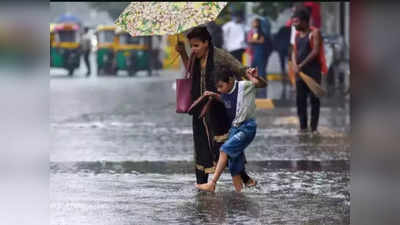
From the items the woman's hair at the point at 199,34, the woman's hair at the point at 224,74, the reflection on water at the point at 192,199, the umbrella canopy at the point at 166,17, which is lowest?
the reflection on water at the point at 192,199

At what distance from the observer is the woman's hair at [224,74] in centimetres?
912

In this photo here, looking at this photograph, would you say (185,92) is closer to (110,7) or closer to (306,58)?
(306,58)

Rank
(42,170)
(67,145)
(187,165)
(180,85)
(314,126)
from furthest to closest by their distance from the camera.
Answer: (314,126), (67,145), (187,165), (180,85), (42,170)

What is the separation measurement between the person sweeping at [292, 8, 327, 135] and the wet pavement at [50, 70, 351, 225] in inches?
22.1

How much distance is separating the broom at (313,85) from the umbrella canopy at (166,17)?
4820 millimetres

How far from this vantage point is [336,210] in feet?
27.8

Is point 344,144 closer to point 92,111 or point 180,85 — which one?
point 180,85

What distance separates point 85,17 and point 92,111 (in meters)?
49.7

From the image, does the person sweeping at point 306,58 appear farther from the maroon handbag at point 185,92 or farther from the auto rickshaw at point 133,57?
the auto rickshaw at point 133,57

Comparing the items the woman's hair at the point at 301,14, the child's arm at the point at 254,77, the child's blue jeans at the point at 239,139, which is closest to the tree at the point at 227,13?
the woman's hair at the point at 301,14

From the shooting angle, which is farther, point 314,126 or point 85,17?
point 85,17

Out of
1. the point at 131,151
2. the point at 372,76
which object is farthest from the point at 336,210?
the point at 131,151

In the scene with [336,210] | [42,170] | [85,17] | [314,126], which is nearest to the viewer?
[42,170]

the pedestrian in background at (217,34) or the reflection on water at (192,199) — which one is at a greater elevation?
the pedestrian in background at (217,34)
